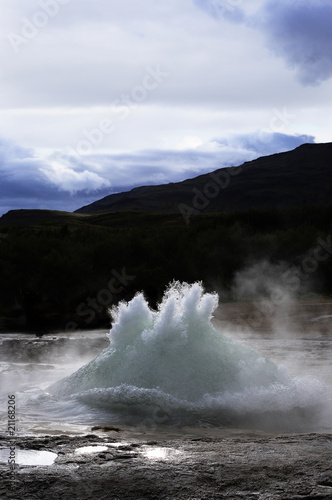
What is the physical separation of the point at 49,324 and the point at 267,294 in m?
9.67

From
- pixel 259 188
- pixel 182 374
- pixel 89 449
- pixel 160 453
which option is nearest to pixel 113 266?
pixel 182 374

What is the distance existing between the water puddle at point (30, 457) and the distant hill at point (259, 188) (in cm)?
11509

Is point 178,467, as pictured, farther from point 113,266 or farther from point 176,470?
point 113,266

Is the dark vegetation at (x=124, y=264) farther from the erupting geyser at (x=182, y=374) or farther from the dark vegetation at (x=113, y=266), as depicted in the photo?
the erupting geyser at (x=182, y=374)

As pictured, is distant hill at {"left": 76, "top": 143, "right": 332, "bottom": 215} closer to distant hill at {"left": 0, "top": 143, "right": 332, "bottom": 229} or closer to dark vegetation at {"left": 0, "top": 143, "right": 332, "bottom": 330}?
distant hill at {"left": 0, "top": 143, "right": 332, "bottom": 229}

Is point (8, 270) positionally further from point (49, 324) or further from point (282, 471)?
point (282, 471)

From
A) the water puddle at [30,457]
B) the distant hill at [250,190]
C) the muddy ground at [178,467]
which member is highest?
the distant hill at [250,190]

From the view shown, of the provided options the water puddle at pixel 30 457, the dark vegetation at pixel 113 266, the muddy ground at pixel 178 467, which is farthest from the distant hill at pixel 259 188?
the water puddle at pixel 30 457

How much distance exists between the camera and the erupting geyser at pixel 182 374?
8656 millimetres

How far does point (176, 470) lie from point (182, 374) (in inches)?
148

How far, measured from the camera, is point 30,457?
5.89 meters

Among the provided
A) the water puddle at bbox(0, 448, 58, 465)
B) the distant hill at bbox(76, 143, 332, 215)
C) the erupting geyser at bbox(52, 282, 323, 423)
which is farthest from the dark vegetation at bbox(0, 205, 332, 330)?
the distant hill at bbox(76, 143, 332, 215)

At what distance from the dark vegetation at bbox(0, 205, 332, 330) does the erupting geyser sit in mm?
9942

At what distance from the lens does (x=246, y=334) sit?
17297 millimetres
